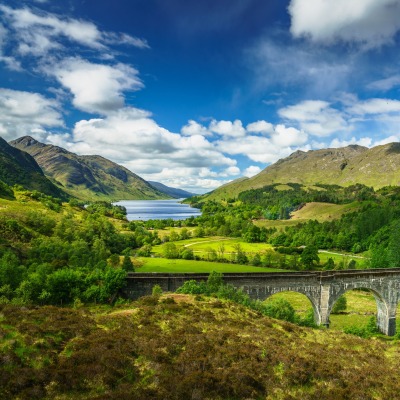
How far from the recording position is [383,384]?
19094mm

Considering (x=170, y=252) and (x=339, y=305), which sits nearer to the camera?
(x=339, y=305)

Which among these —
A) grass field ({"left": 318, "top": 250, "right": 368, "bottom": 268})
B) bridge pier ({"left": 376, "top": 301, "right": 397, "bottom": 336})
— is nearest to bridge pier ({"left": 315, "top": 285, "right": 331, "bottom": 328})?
bridge pier ({"left": 376, "top": 301, "right": 397, "bottom": 336})

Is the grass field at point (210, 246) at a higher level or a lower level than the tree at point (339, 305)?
higher

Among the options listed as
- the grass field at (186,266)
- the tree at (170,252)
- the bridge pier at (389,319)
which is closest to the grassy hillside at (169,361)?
the bridge pier at (389,319)

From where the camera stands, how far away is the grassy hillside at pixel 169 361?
14.9 meters

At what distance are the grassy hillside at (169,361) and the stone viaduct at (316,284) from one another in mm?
14818

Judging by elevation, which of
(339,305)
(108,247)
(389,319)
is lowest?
(339,305)

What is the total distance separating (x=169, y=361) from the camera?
1838cm

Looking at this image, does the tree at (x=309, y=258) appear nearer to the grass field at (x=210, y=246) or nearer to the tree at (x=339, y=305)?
the grass field at (x=210, y=246)

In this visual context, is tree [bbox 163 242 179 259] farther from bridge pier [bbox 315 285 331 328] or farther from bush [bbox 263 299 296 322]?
bush [bbox 263 299 296 322]

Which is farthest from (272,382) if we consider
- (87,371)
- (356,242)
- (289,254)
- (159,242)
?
(356,242)

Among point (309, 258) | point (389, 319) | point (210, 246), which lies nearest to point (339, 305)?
point (389, 319)

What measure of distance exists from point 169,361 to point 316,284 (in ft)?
→ 116

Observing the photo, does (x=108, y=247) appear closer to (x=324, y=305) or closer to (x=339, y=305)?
(x=339, y=305)
